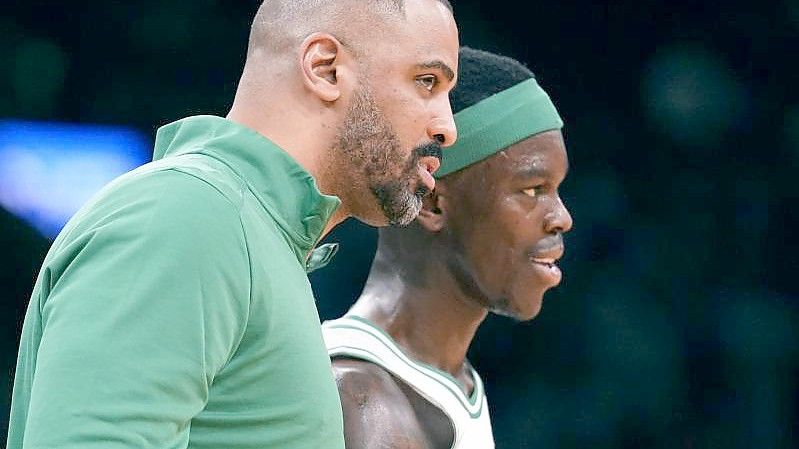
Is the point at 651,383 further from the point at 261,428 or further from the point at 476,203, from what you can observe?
the point at 261,428

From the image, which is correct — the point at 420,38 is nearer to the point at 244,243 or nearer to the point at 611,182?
the point at 244,243

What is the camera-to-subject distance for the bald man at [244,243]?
73 centimetres

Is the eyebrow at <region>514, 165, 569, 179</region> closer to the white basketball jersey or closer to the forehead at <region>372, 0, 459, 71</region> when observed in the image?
the white basketball jersey

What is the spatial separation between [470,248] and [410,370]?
0.17m

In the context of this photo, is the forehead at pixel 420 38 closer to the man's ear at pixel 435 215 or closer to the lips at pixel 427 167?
the lips at pixel 427 167

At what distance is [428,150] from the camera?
1011 mm

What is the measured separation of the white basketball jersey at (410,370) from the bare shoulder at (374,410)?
0.07 ft

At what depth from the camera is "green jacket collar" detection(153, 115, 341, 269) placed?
0.91 metres

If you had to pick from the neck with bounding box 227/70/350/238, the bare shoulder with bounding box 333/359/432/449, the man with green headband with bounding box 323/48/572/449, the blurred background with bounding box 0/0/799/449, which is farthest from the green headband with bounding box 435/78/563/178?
the blurred background with bounding box 0/0/799/449

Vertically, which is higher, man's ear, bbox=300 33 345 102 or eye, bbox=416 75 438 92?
man's ear, bbox=300 33 345 102

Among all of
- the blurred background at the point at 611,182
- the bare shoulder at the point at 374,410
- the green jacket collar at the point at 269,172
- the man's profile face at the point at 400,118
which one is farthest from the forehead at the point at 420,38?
the blurred background at the point at 611,182

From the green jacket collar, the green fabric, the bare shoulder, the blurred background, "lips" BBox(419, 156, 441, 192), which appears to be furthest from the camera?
the blurred background

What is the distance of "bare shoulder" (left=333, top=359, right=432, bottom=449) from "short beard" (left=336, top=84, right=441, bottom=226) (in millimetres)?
358

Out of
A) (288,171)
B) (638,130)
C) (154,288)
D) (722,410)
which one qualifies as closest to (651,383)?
(722,410)
